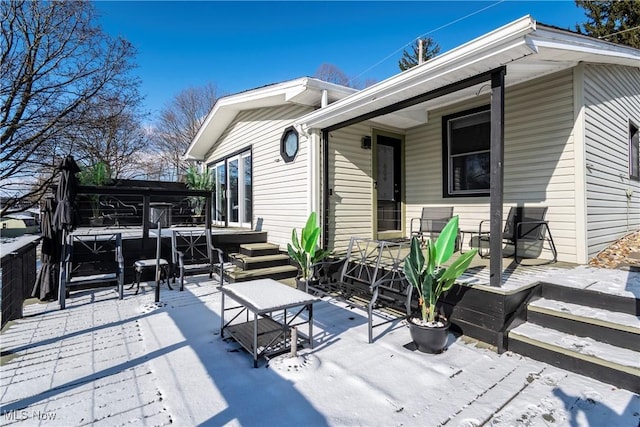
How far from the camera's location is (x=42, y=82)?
877 centimetres

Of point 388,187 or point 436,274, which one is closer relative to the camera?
point 436,274

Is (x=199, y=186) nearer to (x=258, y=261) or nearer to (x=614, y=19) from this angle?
(x=258, y=261)

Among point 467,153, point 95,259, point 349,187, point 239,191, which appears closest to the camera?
point 95,259

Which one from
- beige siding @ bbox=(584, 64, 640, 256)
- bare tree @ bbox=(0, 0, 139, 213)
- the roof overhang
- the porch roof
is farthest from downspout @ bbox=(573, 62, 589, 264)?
bare tree @ bbox=(0, 0, 139, 213)

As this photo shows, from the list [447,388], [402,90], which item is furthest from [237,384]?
[402,90]

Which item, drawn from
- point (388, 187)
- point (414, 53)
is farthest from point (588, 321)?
point (414, 53)

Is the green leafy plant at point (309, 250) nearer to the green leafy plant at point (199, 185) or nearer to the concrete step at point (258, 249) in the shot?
the concrete step at point (258, 249)

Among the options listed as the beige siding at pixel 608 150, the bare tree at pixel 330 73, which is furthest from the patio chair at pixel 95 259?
the bare tree at pixel 330 73

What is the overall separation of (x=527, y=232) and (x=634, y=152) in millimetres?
3635

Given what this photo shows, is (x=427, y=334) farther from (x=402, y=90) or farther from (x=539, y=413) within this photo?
(x=402, y=90)

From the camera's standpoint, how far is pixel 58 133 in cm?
912

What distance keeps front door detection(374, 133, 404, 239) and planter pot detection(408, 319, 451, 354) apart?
3.30m

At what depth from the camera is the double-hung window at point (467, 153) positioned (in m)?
5.33

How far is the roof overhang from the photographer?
5148 millimetres
